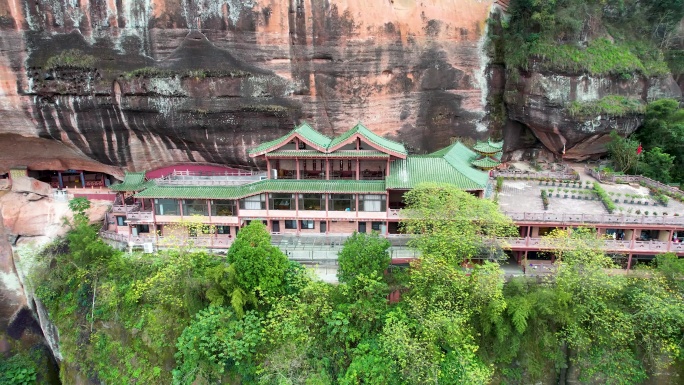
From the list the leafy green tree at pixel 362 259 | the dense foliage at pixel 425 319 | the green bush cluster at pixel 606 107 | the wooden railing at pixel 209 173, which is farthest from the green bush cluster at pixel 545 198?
the wooden railing at pixel 209 173

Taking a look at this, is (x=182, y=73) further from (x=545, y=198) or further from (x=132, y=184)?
(x=545, y=198)

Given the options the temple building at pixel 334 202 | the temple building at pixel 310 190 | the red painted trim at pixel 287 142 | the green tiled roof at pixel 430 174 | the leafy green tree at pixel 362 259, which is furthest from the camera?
the temple building at pixel 310 190

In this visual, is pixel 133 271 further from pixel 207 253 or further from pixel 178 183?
pixel 178 183

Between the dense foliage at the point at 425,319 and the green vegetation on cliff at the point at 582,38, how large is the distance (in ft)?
57.3

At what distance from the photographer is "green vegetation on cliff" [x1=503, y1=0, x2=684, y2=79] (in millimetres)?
32938

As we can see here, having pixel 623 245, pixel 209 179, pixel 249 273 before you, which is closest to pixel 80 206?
pixel 209 179

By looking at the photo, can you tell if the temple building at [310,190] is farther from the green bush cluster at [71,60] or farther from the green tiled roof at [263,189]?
the green bush cluster at [71,60]

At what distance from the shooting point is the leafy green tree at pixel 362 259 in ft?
67.7

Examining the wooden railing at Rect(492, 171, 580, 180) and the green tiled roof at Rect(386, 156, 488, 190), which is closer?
the green tiled roof at Rect(386, 156, 488, 190)

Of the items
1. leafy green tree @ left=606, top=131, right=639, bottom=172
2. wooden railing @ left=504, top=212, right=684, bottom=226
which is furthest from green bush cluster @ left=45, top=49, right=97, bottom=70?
leafy green tree @ left=606, top=131, right=639, bottom=172

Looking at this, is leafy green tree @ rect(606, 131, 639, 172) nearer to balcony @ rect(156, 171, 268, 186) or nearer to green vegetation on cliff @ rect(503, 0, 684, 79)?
green vegetation on cliff @ rect(503, 0, 684, 79)

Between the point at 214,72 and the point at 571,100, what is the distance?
89.7 feet

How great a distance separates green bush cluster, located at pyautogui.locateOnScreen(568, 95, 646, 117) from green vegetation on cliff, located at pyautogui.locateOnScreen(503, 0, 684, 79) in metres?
2.09

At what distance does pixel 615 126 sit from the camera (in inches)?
1330
